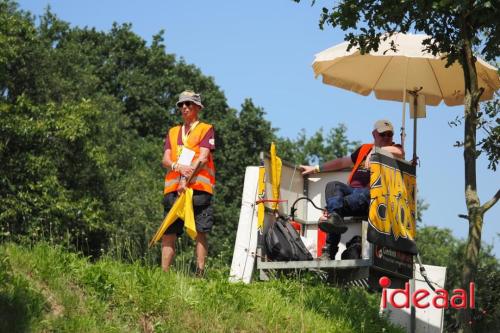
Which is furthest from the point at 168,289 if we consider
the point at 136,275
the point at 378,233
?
the point at 378,233

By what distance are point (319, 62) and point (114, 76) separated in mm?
39381

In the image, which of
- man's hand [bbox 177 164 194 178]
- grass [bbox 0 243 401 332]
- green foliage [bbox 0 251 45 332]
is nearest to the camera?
green foliage [bbox 0 251 45 332]

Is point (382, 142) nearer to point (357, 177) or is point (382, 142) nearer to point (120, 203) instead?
point (357, 177)

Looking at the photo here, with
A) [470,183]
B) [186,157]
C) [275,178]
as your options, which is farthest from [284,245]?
[470,183]

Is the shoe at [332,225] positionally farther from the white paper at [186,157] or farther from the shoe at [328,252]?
the white paper at [186,157]

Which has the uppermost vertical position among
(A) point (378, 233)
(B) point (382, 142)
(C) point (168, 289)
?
(B) point (382, 142)

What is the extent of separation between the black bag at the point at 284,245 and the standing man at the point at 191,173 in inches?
32.5

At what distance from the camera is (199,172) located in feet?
40.2

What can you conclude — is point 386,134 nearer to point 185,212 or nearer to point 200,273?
point 185,212

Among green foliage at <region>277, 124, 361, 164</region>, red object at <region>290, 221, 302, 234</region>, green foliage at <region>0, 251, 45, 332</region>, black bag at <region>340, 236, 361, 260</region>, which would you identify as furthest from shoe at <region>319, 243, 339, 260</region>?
green foliage at <region>277, 124, 361, 164</region>

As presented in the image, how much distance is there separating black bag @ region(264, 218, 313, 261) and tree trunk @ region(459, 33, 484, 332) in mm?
1988

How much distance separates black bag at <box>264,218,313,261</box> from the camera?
12633mm

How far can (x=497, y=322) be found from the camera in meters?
19.6

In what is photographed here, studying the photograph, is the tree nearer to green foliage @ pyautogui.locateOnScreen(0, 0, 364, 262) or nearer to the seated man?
the seated man
